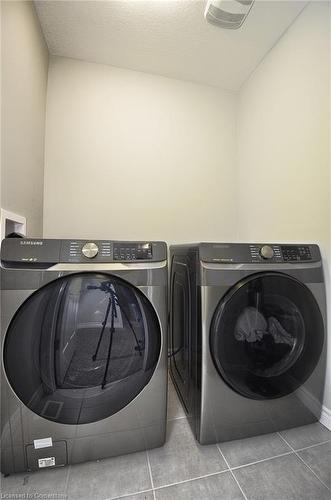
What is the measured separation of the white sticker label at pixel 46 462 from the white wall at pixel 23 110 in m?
1.02

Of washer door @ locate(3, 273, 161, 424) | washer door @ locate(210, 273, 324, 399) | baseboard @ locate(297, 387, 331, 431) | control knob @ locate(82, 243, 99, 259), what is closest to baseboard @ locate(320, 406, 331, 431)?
baseboard @ locate(297, 387, 331, 431)

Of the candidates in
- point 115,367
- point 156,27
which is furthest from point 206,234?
point 156,27

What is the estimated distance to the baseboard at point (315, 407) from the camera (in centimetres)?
103

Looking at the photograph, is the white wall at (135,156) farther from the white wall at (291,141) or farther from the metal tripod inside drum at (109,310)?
the metal tripod inside drum at (109,310)

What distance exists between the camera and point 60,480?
0.81 metres

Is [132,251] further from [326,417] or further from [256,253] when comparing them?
[326,417]

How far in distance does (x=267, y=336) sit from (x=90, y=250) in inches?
34.0

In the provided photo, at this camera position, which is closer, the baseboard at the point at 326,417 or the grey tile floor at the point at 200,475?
the grey tile floor at the point at 200,475

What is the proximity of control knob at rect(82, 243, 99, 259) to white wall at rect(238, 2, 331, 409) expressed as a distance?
1083 millimetres

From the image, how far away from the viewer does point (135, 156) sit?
5.40 feet

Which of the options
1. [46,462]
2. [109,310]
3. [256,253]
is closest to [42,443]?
[46,462]

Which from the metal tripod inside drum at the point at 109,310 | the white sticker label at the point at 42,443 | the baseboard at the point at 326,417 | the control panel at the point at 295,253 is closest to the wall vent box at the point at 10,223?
the metal tripod inside drum at the point at 109,310

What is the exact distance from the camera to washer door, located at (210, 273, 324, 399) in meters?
0.92

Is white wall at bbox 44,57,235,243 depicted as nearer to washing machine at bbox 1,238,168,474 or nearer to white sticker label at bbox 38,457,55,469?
washing machine at bbox 1,238,168,474
